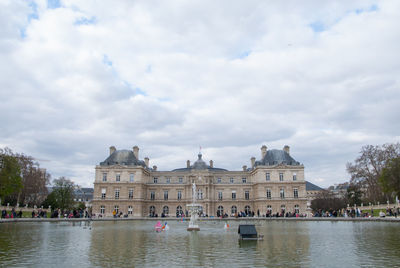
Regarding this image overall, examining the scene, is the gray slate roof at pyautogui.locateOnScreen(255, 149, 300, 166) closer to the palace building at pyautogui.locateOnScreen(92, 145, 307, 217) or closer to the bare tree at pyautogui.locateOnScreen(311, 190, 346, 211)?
the palace building at pyautogui.locateOnScreen(92, 145, 307, 217)

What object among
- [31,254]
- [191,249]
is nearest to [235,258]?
[191,249]

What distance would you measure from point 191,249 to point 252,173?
61.7 meters

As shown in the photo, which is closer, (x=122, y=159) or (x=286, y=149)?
(x=122, y=159)

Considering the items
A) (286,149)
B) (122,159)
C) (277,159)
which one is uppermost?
(286,149)

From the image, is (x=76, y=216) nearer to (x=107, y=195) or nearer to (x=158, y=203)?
(x=107, y=195)

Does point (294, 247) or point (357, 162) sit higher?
point (357, 162)

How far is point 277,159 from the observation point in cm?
7250

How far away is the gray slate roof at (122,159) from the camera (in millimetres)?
72688

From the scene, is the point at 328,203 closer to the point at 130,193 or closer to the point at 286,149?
the point at 286,149

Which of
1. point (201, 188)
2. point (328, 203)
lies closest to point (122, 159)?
point (201, 188)

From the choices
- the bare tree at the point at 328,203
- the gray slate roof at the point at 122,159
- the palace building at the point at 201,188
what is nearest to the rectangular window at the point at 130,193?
the palace building at the point at 201,188

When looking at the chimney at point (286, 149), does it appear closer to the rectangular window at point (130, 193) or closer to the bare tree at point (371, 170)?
the bare tree at point (371, 170)

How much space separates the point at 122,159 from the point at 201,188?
17.5 m

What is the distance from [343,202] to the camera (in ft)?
279
